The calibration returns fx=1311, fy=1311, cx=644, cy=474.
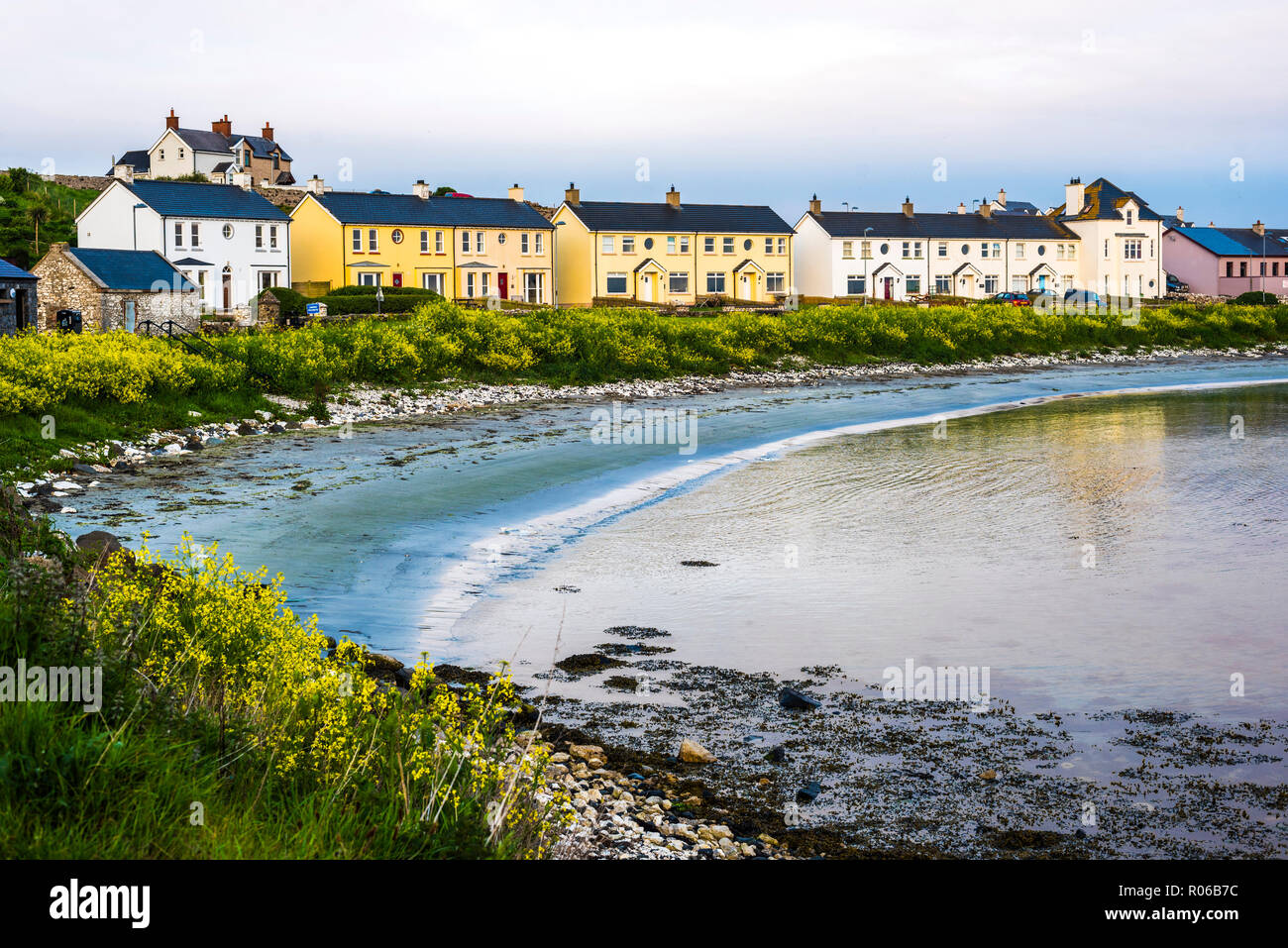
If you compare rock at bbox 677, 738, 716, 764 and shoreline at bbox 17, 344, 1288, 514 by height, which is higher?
shoreline at bbox 17, 344, 1288, 514

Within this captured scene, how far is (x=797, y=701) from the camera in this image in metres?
11.5

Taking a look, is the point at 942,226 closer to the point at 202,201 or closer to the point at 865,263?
the point at 865,263

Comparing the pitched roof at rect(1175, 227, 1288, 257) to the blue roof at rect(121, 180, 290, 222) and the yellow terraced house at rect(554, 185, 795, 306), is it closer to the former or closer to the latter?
the yellow terraced house at rect(554, 185, 795, 306)

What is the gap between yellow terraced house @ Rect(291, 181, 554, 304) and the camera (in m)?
78.1

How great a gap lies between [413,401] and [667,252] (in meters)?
54.2

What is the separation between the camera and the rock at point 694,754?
1002cm

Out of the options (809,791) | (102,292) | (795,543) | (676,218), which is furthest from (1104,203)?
(809,791)

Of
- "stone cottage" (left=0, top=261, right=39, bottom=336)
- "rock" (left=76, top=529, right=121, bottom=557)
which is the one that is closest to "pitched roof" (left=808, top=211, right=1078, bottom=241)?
"stone cottage" (left=0, top=261, right=39, bottom=336)

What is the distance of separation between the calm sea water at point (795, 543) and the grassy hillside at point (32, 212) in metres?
46.4

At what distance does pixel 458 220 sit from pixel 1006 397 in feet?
146

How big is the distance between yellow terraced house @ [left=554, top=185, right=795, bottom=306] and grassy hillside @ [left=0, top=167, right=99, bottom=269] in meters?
31.4

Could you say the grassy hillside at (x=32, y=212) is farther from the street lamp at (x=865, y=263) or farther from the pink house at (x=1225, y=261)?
the pink house at (x=1225, y=261)
